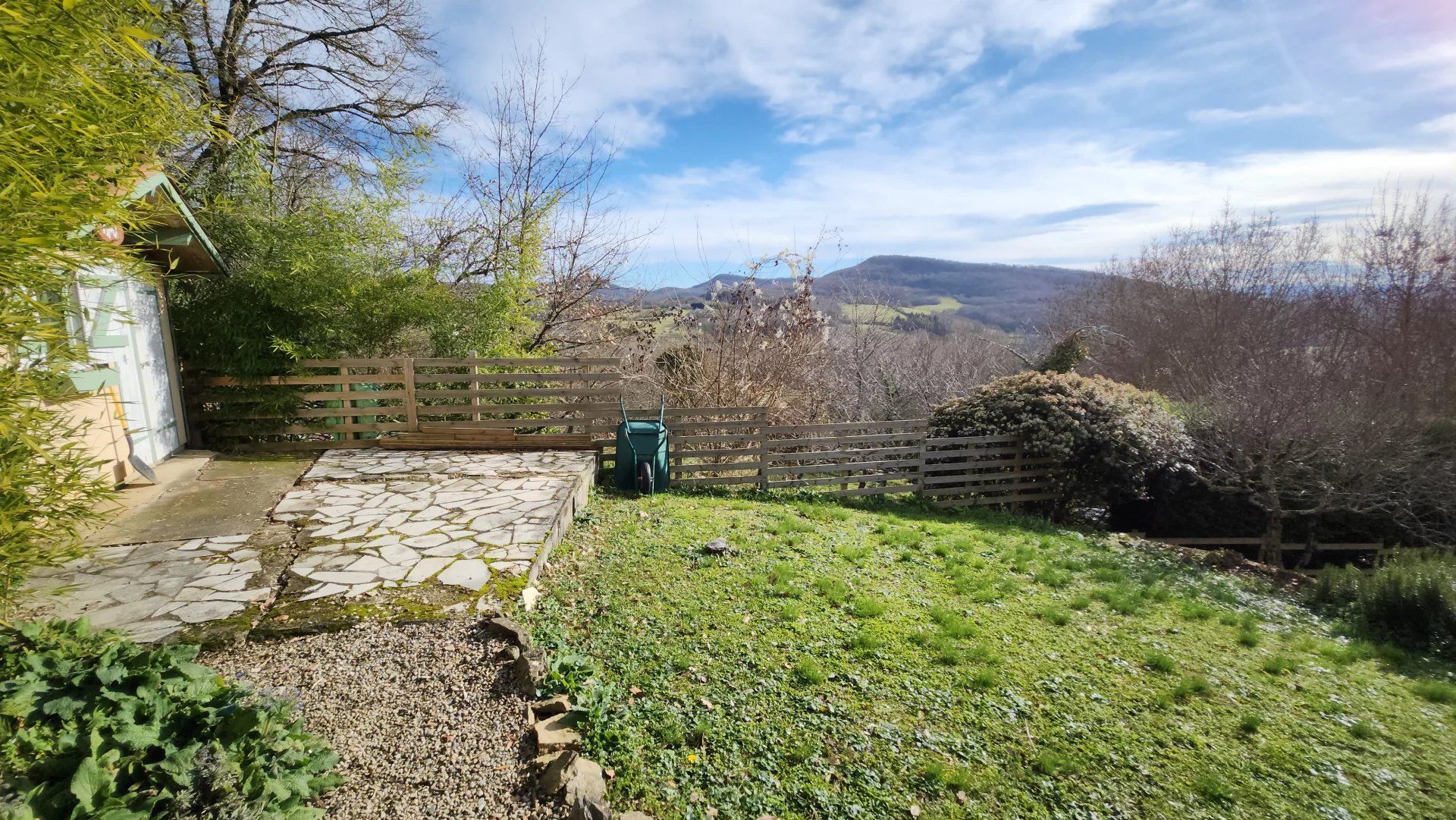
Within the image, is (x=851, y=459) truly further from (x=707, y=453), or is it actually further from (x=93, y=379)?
(x=93, y=379)

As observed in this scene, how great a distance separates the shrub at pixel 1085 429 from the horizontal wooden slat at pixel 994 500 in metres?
0.26

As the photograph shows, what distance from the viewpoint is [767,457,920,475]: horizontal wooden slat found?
25.2 ft

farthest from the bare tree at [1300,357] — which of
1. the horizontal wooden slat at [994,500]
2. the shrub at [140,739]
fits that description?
the shrub at [140,739]

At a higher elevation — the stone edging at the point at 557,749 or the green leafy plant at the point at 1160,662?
the stone edging at the point at 557,749

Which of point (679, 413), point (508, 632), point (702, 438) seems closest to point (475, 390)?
point (679, 413)

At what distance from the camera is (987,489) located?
26.7ft

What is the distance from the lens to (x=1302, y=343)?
12.2 meters

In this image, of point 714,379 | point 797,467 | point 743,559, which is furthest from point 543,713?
point 714,379

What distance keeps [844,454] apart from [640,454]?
2825mm

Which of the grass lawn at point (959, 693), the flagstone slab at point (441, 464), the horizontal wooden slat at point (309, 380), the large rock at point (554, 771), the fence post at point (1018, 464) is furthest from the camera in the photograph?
the fence post at point (1018, 464)

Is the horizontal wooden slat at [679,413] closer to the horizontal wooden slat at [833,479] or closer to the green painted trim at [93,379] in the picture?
the horizontal wooden slat at [833,479]

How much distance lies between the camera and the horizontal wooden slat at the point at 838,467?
25.2 ft

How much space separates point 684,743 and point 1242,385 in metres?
9.79

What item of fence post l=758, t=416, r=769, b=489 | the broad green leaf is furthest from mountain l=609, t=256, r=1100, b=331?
the broad green leaf
